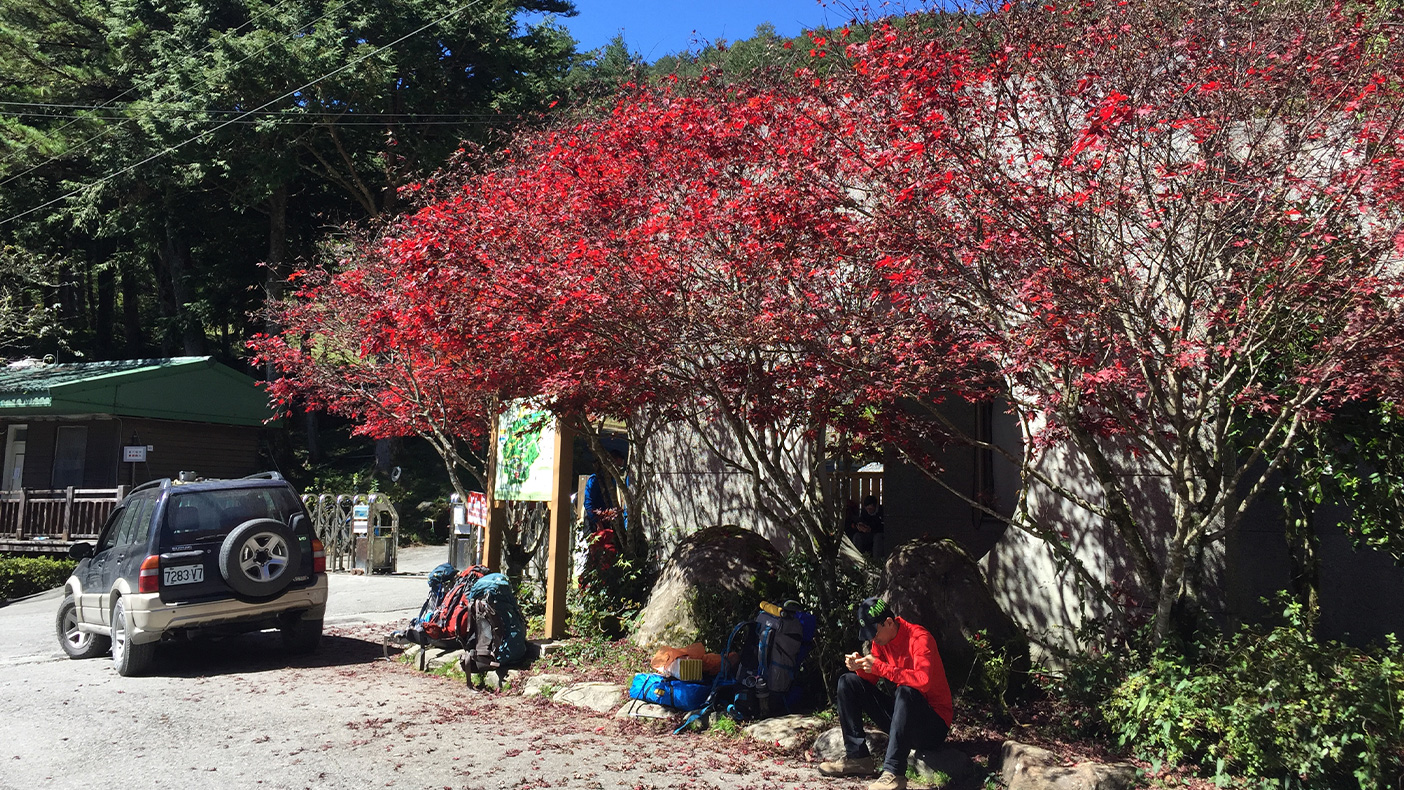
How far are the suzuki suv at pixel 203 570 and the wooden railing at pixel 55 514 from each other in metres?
11.5

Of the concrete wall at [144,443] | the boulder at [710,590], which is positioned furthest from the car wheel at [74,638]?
the concrete wall at [144,443]

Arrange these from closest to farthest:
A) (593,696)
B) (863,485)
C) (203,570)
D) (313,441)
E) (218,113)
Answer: (593,696)
(203,570)
(863,485)
(218,113)
(313,441)

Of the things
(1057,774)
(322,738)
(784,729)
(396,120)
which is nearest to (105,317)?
(396,120)

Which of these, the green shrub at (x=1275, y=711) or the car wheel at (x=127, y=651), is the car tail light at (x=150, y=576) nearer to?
the car wheel at (x=127, y=651)

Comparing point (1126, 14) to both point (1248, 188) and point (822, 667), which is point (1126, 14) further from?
point (822, 667)

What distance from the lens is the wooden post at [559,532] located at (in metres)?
9.84

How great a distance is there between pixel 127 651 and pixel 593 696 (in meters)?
5.03

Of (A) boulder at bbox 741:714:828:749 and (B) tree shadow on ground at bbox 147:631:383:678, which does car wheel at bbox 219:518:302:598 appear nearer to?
(B) tree shadow on ground at bbox 147:631:383:678

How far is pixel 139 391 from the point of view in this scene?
23688 mm

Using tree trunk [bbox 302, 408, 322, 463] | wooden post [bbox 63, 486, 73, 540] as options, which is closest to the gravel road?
wooden post [bbox 63, 486, 73, 540]

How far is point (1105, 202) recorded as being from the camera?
235 inches

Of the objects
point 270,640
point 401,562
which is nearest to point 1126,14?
point 270,640

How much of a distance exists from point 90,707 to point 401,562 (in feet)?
42.6

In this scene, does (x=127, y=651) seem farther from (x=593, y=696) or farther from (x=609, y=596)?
(x=593, y=696)
